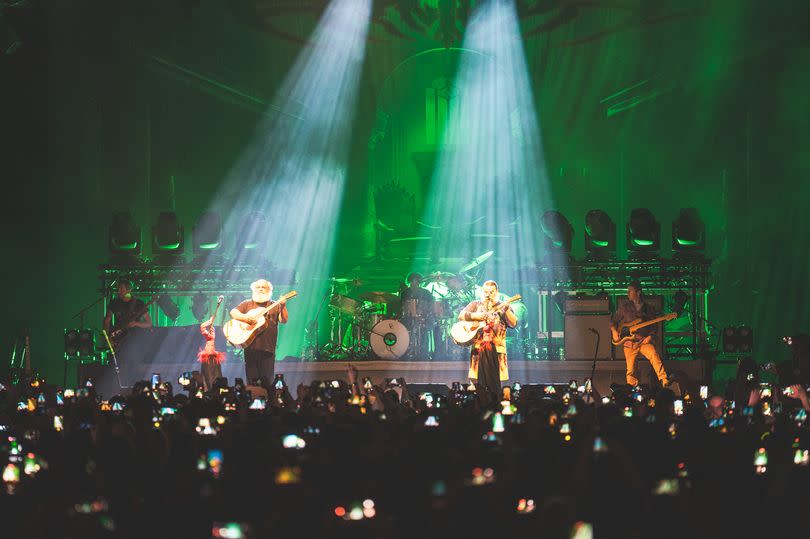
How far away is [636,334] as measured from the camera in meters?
13.5

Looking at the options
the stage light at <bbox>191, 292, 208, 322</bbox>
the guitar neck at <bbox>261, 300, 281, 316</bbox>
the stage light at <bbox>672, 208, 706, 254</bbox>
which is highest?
the stage light at <bbox>672, 208, 706, 254</bbox>

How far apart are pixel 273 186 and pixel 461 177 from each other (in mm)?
3896

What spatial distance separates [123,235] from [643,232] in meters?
8.30

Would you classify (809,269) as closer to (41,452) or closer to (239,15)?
(239,15)

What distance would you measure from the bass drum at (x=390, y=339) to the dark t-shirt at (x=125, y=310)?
3.40 metres

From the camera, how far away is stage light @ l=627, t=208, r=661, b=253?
640 inches

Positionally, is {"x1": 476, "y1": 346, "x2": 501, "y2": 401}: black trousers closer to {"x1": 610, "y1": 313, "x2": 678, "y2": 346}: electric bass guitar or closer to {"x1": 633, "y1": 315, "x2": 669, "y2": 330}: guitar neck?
{"x1": 610, "y1": 313, "x2": 678, "y2": 346}: electric bass guitar

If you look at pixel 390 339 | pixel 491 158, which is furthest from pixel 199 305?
pixel 491 158

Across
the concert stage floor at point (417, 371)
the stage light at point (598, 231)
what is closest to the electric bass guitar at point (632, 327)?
the concert stage floor at point (417, 371)

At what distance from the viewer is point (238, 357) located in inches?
648

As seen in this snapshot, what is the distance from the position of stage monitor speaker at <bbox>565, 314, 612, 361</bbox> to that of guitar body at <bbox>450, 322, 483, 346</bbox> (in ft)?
10.1

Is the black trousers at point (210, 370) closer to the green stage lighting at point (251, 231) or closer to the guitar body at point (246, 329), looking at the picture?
the guitar body at point (246, 329)

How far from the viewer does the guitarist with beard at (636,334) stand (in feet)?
44.1

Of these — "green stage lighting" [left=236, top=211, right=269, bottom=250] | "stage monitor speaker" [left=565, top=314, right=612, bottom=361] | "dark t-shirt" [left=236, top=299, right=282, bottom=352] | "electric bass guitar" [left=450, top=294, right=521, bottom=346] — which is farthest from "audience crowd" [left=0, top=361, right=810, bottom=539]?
"green stage lighting" [left=236, top=211, right=269, bottom=250]
